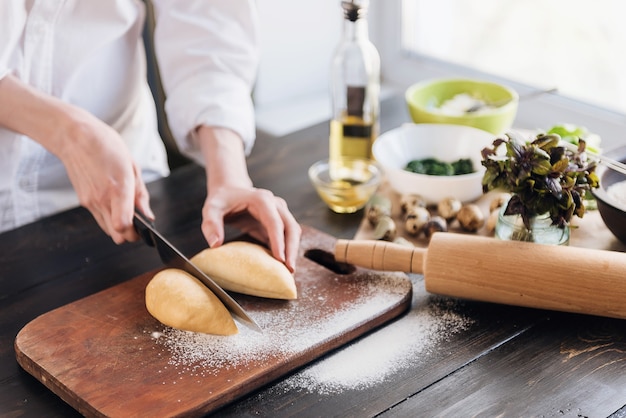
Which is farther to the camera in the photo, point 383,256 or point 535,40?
point 535,40

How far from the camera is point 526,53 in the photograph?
2227mm

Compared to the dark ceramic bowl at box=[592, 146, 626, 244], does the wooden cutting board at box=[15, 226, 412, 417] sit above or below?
below

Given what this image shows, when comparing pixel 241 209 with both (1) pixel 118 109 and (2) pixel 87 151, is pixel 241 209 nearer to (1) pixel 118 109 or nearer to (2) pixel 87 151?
(2) pixel 87 151

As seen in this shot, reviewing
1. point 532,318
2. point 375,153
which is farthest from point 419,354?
point 375,153

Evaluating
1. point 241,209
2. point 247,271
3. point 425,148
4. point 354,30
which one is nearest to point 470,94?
point 425,148

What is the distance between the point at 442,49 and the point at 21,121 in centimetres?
150

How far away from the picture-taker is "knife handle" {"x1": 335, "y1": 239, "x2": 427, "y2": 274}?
1.13 metres

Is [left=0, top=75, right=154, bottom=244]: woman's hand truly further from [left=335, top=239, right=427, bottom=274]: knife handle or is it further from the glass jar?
the glass jar

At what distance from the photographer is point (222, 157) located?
1.37 metres

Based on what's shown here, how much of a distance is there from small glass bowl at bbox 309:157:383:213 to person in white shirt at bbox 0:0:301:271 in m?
0.13

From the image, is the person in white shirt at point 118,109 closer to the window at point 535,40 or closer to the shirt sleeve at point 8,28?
the shirt sleeve at point 8,28

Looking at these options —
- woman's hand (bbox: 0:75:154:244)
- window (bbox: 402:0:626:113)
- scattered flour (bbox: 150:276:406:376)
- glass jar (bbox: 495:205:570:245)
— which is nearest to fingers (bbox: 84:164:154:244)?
woman's hand (bbox: 0:75:154:244)

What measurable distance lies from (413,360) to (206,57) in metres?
0.75

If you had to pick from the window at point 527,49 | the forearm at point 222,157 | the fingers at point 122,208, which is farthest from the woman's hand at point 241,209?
the window at point 527,49
